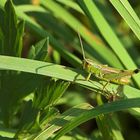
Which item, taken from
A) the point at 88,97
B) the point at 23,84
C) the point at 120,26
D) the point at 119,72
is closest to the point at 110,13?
the point at 120,26

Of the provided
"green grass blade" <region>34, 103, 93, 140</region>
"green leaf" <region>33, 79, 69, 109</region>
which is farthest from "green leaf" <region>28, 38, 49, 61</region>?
"green grass blade" <region>34, 103, 93, 140</region>

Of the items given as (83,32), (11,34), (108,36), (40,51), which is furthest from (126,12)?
(83,32)

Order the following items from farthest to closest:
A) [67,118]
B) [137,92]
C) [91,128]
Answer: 1. [91,128]
2. [137,92]
3. [67,118]

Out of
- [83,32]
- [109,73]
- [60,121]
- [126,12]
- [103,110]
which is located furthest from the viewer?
[83,32]

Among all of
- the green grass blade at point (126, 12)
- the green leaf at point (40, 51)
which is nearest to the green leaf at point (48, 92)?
the green leaf at point (40, 51)

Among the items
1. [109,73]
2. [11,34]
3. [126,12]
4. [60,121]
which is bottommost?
[60,121]

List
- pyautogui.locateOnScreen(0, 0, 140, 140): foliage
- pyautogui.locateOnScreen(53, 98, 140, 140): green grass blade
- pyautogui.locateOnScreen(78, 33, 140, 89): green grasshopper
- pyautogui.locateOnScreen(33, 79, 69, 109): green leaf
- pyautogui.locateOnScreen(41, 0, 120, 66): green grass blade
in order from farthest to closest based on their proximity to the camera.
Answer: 1. pyautogui.locateOnScreen(41, 0, 120, 66): green grass blade
2. pyautogui.locateOnScreen(78, 33, 140, 89): green grasshopper
3. pyautogui.locateOnScreen(33, 79, 69, 109): green leaf
4. pyautogui.locateOnScreen(0, 0, 140, 140): foliage
5. pyautogui.locateOnScreen(53, 98, 140, 140): green grass blade

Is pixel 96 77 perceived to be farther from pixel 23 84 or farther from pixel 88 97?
pixel 88 97

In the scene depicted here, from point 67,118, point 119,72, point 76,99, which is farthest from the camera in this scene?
point 76,99

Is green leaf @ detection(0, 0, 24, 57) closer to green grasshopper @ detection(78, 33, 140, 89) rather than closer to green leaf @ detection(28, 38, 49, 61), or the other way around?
green leaf @ detection(28, 38, 49, 61)

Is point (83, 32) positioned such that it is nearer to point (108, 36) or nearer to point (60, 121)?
point (108, 36)

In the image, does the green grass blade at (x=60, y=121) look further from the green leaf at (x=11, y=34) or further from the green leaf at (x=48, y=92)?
the green leaf at (x=11, y=34)
